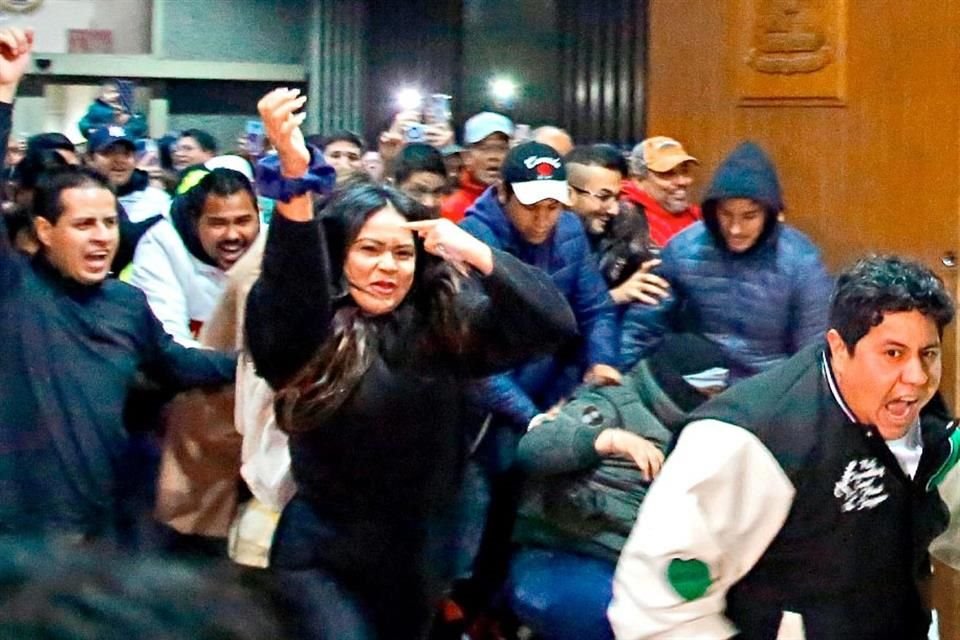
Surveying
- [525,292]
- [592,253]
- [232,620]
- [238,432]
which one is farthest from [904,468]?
[592,253]

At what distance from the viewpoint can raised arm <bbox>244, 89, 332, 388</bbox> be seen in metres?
2.55

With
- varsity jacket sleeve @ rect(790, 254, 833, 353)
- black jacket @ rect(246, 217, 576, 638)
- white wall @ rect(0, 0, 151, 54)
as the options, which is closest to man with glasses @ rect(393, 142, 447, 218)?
varsity jacket sleeve @ rect(790, 254, 833, 353)

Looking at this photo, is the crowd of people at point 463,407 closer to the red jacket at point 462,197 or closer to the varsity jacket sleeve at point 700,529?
the varsity jacket sleeve at point 700,529

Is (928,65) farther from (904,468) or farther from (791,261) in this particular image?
(904,468)

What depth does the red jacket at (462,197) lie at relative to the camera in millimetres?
4719

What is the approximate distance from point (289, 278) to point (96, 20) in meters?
7.13

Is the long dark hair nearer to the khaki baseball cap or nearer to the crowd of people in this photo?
the crowd of people

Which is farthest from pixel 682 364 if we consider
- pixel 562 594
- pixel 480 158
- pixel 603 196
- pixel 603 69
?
pixel 603 69

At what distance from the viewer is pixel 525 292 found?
2.72 metres

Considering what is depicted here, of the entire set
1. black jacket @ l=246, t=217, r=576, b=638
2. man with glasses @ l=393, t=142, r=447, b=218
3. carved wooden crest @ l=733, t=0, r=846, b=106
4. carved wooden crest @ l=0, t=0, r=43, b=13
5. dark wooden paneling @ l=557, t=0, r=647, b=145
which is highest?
carved wooden crest @ l=0, t=0, r=43, b=13

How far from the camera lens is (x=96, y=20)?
927 cm

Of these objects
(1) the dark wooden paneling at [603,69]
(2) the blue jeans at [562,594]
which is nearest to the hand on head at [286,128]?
(2) the blue jeans at [562,594]

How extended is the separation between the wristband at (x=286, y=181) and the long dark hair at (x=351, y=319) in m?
0.15

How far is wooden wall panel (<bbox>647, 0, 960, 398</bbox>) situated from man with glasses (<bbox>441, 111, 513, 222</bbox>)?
2.10ft
